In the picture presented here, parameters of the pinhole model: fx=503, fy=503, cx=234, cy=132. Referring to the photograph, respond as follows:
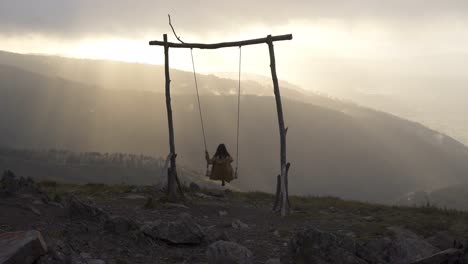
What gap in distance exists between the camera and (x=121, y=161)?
19262 centimetres

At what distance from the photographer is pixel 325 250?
28.3ft

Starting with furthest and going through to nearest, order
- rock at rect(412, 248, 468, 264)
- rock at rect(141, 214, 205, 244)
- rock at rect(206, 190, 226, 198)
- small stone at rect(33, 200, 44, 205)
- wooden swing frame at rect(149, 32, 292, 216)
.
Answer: rock at rect(206, 190, 226, 198) → wooden swing frame at rect(149, 32, 292, 216) → small stone at rect(33, 200, 44, 205) → rock at rect(141, 214, 205, 244) → rock at rect(412, 248, 468, 264)

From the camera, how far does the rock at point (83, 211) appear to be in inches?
441

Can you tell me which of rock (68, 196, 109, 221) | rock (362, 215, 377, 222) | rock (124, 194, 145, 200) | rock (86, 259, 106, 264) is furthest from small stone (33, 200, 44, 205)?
rock (362, 215, 377, 222)

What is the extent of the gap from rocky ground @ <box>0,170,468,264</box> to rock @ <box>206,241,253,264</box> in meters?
0.02

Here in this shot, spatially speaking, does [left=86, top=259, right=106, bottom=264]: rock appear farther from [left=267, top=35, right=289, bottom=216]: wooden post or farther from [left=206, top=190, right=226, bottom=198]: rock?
[left=206, top=190, right=226, bottom=198]: rock

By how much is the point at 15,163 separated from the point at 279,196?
170236mm

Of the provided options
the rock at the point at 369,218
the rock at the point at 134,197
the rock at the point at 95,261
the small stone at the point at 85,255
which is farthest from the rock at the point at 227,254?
the rock at the point at 134,197

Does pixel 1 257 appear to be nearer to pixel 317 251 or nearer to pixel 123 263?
pixel 123 263

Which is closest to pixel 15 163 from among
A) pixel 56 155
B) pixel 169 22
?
pixel 56 155

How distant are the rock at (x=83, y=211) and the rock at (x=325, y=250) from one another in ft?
15.1

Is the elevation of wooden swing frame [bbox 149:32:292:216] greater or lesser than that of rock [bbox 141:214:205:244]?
greater

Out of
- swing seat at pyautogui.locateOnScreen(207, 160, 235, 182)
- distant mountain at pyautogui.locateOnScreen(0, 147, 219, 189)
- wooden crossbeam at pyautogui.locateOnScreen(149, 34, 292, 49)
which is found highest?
wooden crossbeam at pyautogui.locateOnScreen(149, 34, 292, 49)

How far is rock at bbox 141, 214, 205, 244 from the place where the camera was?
10195 millimetres
